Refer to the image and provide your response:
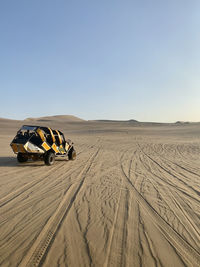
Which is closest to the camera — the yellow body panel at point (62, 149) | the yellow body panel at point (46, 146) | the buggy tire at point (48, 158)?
the yellow body panel at point (46, 146)

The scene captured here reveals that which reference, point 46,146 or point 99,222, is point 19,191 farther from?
point 46,146

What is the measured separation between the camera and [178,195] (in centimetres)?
636

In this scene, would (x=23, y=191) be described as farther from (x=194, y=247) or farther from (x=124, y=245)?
(x=194, y=247)

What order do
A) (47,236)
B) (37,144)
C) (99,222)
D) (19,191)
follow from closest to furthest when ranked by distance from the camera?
(47,236) < (99,222) < (19,191) < (37,144)

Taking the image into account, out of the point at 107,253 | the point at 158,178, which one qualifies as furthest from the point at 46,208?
the point at 158,178

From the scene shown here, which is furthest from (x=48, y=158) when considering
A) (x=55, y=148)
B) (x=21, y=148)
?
(x=21, y=148)

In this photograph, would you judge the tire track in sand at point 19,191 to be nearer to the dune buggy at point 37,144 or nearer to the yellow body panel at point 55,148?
the dune buggy at point 37,144

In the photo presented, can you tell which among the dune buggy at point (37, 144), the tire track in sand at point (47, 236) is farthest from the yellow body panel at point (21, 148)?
the tire track in sand at point (47, 236)

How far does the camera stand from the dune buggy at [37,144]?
990 cm

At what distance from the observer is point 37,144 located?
10.2 metres

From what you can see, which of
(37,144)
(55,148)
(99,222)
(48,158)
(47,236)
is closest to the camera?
(47,236)

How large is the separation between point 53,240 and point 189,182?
5924 millimetres

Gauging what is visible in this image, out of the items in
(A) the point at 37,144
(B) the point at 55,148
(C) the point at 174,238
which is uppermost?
(A) the point at 37,144

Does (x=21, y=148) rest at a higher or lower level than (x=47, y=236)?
higher
